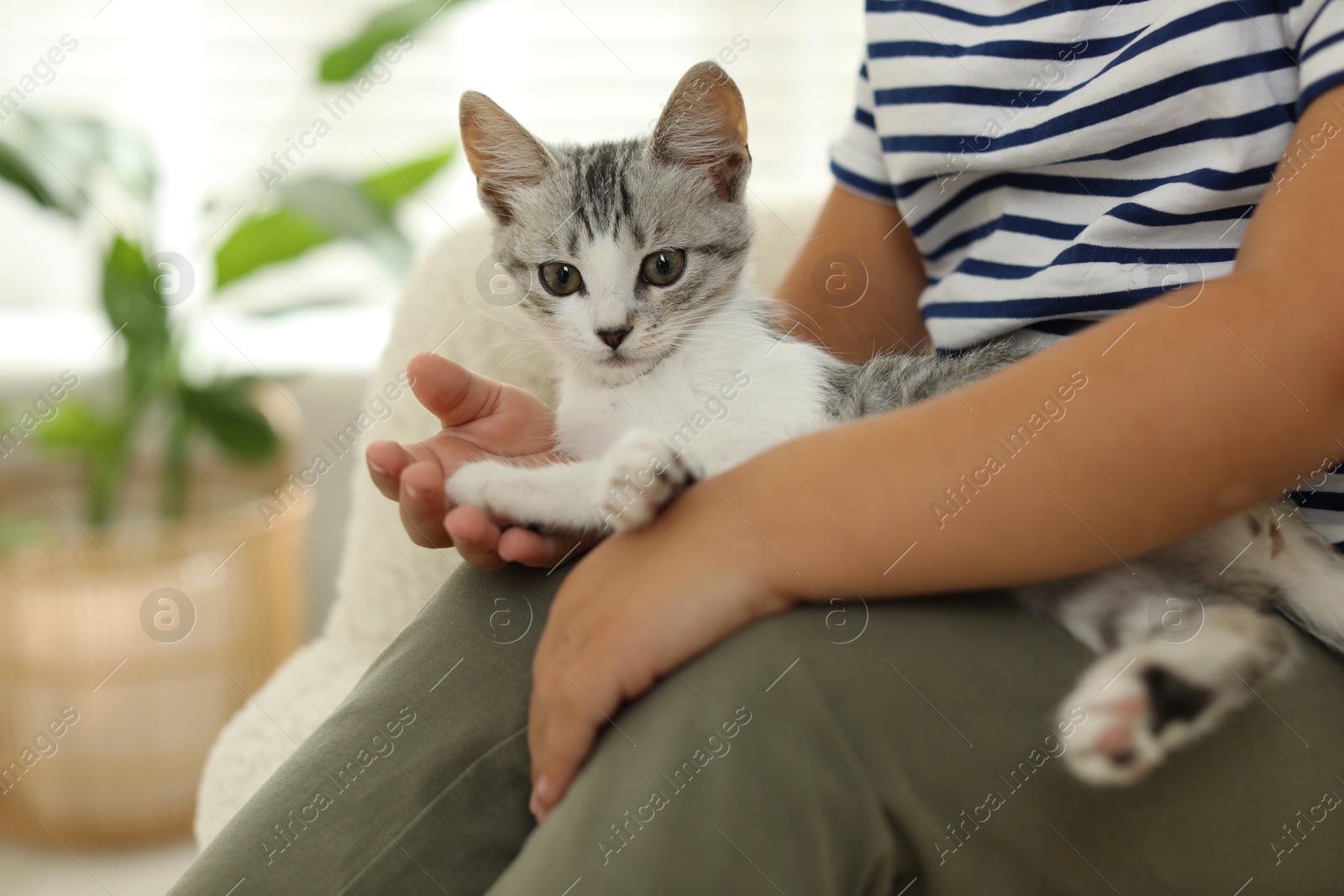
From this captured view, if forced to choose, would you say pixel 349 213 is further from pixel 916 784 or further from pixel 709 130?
pixel 916 784

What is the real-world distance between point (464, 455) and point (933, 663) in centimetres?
54

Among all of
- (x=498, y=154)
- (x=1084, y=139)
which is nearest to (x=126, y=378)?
(x=498, y=154)

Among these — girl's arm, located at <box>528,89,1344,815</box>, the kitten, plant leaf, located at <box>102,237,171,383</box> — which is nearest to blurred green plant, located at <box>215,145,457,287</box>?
plant leaf, located at <box>102,237,171,383</box>

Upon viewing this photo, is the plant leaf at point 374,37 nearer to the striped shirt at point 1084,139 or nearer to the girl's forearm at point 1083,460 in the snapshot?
the striped shirt at point 1084,139

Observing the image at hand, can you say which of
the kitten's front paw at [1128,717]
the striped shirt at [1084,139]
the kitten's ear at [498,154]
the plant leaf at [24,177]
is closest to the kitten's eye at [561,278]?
the kitten's ear at [498,154]

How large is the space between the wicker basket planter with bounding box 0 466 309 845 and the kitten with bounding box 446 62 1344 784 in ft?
4.05

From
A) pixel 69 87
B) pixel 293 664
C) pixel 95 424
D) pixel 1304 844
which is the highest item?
pixel 1304 844

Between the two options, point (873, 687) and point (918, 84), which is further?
point (918, 84)

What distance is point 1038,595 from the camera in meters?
0.73

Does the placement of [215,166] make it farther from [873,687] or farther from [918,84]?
[873,687]

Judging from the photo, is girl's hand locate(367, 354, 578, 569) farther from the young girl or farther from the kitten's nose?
the kitten's nose

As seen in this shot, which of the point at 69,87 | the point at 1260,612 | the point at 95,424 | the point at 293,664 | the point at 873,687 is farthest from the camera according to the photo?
the point at 69,87

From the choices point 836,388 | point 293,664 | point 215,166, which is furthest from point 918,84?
point 215,166

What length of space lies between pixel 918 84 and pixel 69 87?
2.46 meters
